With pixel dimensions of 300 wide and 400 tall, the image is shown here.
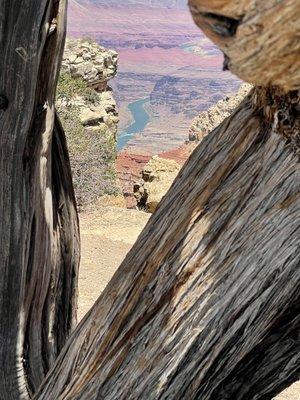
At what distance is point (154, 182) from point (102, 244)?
3727 millimetres

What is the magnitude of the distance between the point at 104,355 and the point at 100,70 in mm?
20429

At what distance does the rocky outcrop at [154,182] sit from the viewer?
39.4 ft

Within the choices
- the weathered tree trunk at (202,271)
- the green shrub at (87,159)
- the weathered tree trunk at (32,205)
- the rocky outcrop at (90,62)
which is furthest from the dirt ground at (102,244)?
the rocky outcrop at (90,62)

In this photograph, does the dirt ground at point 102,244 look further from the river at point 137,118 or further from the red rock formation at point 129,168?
the river at point 137,118

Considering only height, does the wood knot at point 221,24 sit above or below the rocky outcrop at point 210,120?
above

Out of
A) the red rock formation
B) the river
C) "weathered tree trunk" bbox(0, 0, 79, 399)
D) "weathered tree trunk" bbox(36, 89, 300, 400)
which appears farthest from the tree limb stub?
the river

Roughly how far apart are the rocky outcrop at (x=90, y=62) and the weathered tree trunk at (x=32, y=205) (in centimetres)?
1761

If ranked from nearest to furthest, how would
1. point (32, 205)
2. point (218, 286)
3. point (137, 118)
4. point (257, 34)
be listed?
point (257, 34)
point (218, 286)
point (32, 205)
point (137, 118)

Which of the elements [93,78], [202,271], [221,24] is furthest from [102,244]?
[93,78]

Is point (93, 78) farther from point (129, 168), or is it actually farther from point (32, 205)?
point (32, 205)

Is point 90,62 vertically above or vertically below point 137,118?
above

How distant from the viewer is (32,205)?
2508mm

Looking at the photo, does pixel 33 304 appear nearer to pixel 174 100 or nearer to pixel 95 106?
pixel 95 106

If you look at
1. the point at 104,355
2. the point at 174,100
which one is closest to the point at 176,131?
the point at 174,100
